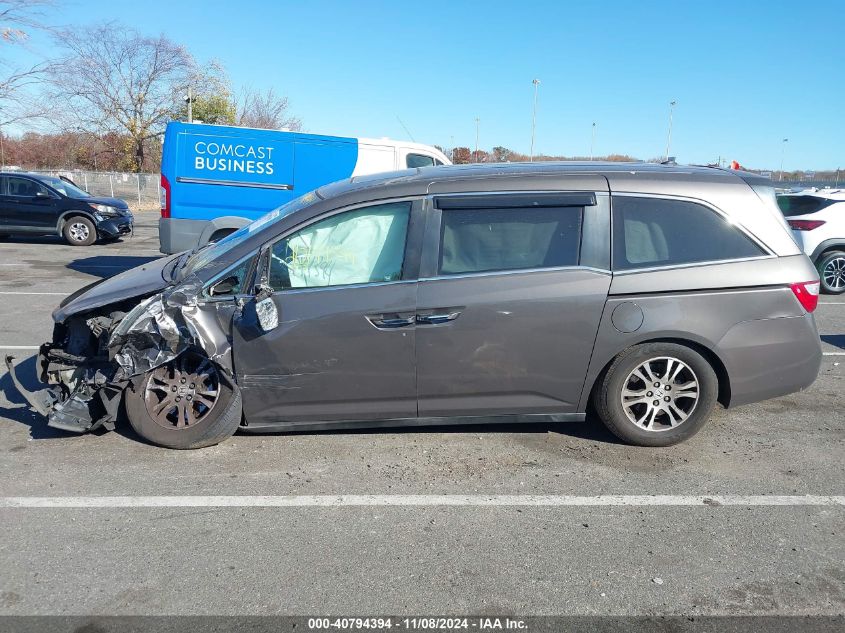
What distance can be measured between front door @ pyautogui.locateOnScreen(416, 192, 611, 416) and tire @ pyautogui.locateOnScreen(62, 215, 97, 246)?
45.1ft

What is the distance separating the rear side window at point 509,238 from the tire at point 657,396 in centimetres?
78

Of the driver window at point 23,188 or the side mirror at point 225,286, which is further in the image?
the driver window at point 23,188

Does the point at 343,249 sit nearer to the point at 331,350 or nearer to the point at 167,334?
the point at 331,350

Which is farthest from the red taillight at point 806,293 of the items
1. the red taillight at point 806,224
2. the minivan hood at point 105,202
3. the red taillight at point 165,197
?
the minivan hood at point 105,202

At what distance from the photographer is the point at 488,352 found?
4.07m

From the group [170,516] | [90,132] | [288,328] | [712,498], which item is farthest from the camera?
[90,132]

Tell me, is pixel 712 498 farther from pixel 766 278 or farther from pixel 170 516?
pixel 170 516

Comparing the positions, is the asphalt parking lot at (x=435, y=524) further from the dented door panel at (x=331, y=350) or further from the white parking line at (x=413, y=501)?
the dented door panel at (x=331, y=350)

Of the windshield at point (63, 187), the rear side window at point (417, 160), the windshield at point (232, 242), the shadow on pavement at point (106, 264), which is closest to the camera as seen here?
the windshield at point (232, 242)

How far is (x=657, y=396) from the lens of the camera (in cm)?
428

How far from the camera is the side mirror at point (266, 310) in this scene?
4.02m

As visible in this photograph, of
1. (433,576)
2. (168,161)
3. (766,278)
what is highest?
(168,161)

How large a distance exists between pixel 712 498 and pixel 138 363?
3.60 metres

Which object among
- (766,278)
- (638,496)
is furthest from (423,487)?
(766,278)
